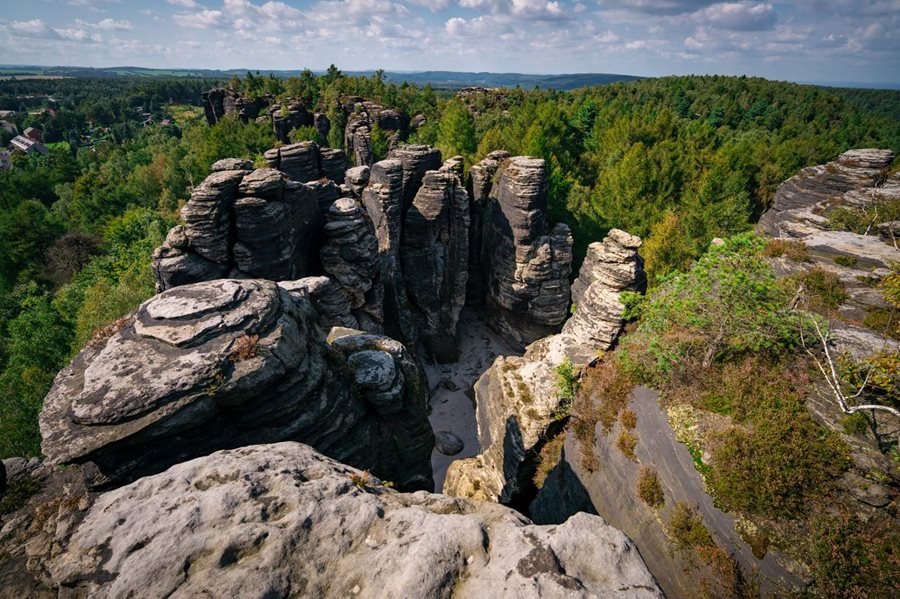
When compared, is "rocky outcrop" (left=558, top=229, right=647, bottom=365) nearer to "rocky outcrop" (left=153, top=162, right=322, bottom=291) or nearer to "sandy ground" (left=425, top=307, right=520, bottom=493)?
"sandy ground" (left=425, top=307, right=520, bottom=493)

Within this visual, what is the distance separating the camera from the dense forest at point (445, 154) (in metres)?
31.7

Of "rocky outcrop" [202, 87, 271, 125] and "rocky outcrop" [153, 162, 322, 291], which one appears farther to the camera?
"rocky outcrop" [202, 87, 271, 125]

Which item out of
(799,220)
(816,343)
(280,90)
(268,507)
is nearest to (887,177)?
(799,220)

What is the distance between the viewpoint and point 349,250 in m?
25.1

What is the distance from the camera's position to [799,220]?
104 ft

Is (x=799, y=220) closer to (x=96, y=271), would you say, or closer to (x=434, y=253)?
(x=434, y=253)

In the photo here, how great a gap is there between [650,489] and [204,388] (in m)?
12.3

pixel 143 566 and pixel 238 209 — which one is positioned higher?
pixel 238 209

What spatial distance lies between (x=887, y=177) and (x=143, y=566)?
48.7 metres

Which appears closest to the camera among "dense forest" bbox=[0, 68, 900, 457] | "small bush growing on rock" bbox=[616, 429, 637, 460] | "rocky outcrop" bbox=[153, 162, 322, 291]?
"small bush growing on rock" bbox=[616, 429, 637, 460]

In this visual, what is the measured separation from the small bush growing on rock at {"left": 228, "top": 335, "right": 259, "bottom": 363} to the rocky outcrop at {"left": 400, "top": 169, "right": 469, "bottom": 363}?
2351 cm

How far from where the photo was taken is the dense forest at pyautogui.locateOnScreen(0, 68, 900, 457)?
3172 cm

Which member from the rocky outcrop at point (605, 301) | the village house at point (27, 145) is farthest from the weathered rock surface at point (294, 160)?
the village house at point (27, 145)

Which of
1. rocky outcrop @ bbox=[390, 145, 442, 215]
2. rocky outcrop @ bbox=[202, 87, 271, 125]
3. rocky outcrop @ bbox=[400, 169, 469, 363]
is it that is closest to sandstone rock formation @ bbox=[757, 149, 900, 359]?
rocky outcrop @ bbox=[400, 169, 469, 363]
